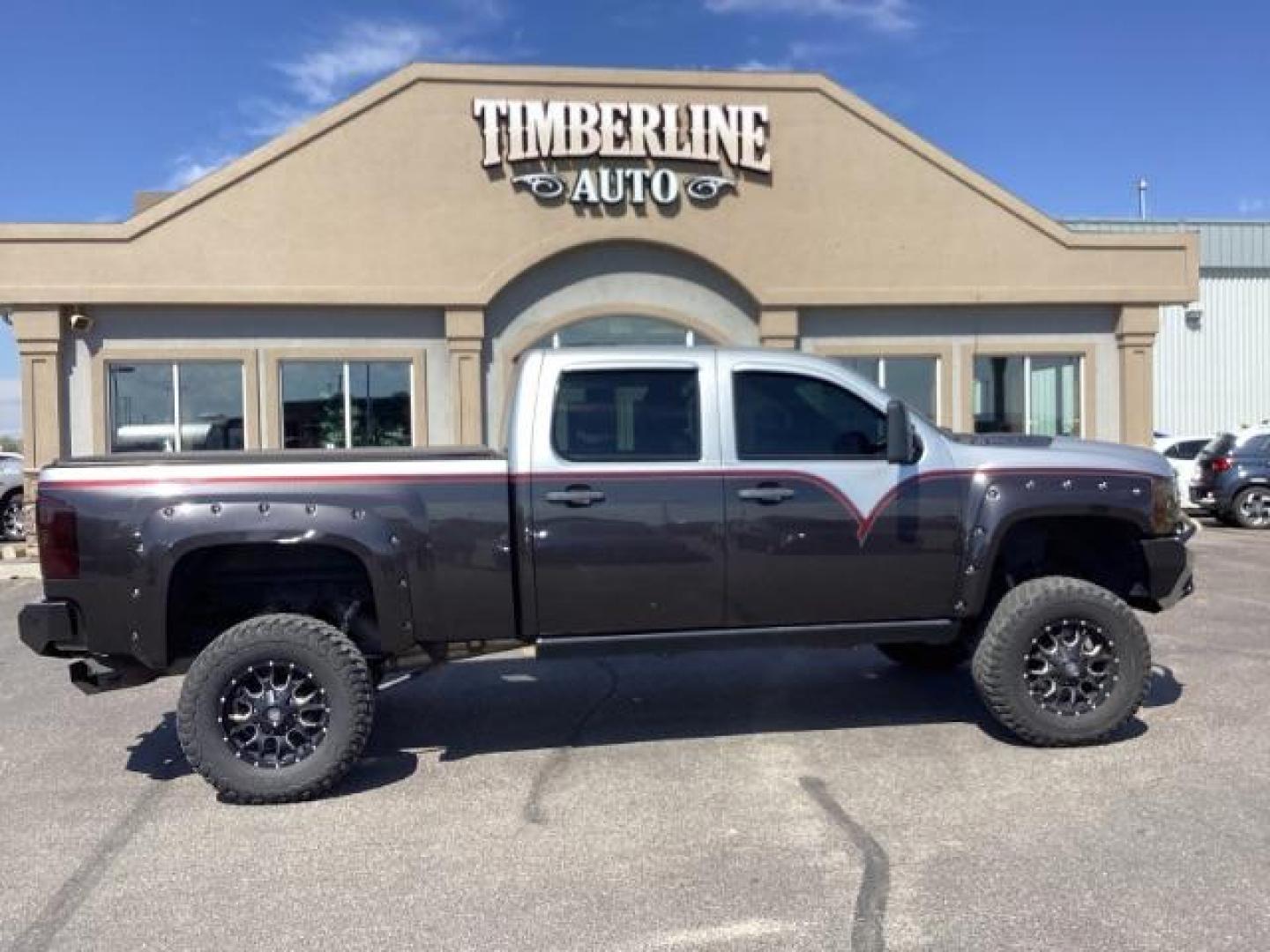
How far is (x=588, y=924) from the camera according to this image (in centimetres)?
379

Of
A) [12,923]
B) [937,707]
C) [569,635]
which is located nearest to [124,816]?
[12,923]

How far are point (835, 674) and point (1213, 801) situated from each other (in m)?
2.89

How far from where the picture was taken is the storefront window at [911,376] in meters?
16.6

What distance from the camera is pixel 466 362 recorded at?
50.2ft

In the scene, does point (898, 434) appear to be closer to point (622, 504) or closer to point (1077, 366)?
point (622, 504)

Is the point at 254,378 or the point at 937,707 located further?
the point at 254,378

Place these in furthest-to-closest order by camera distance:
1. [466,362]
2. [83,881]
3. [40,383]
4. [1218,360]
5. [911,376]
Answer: [1218,360] → [911,376] → [466,362] → [40,383] → [83,881]

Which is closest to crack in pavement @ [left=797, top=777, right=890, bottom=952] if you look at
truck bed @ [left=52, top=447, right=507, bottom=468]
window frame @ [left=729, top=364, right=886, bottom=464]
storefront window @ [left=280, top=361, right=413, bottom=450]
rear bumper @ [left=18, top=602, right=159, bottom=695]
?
window frame @ [left=729, top=364, right=886, bottom=464]

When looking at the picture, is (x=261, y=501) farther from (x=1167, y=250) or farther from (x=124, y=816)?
(x=1167, y=250)

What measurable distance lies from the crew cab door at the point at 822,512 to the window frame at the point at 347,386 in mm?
10402

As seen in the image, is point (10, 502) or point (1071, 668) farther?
point (10, 502)

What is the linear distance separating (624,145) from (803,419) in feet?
35.8

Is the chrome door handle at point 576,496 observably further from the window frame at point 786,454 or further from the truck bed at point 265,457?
the window frame at point 786,454

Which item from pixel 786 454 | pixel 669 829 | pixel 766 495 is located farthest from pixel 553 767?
pixel 786 454
